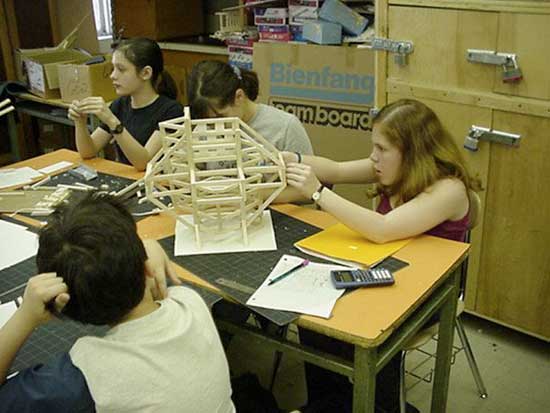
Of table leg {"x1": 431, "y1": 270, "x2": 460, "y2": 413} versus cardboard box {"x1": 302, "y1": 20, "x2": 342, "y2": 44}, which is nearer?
table leg {"x1": 431, "y1": 270, "x2": 460, "y2": 413}

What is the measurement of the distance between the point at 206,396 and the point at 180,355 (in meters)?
0.09

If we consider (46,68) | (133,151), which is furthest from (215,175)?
(46,68)

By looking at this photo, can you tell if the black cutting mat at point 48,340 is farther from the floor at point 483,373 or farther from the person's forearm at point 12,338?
the floor at point 483,373

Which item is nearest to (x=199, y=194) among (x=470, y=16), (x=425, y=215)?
(x=425, y=215)

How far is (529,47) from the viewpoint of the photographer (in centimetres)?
215

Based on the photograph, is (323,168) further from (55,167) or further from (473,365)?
(55,167)

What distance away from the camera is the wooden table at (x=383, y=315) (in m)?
1.42

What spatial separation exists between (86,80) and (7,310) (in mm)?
2581

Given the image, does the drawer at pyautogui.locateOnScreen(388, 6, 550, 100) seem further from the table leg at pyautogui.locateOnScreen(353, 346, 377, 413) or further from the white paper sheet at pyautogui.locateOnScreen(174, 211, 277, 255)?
the table leg at pyautogui.locateOnScreen(353, 346, 377, 413)

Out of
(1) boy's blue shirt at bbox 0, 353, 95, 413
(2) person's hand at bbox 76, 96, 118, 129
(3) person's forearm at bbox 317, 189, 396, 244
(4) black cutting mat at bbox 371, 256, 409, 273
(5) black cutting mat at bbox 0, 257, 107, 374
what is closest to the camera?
(1) boy's blue shirt at bbox 0, 353, 95, 413

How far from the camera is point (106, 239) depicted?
1099 mm

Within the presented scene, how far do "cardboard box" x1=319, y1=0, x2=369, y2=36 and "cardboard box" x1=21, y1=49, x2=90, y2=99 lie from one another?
5.78 feet

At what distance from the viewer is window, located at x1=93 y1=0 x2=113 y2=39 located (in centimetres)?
488

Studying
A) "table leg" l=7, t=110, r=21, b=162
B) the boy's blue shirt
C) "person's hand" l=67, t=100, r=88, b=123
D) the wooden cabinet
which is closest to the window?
"table leg" l=7, t=110, r=21, b=162
